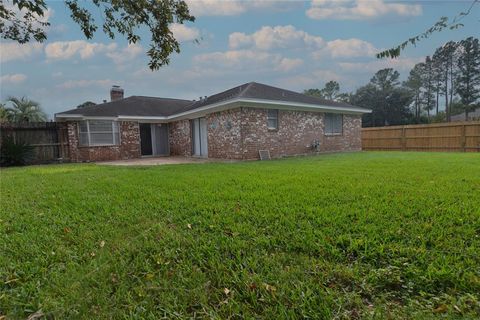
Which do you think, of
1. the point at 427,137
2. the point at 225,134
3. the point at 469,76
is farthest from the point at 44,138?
the point at 469,76

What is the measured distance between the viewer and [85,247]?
3.05 metres

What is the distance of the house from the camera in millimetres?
12344

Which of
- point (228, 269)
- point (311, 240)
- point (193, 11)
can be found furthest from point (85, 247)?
point (193, 11)

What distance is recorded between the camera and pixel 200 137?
1518 cm

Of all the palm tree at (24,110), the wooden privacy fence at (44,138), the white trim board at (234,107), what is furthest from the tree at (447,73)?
the palm tree at (24,110)

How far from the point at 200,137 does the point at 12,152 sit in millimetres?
8332

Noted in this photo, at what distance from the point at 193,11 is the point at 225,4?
11.2 ft

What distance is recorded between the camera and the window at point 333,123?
609 inches

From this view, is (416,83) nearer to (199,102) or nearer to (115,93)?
(199,102)

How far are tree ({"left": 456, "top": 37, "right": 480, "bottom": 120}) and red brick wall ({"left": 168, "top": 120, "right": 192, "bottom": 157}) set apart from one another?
32.7 meters

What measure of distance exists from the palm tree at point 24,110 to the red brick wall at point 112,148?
1152 cm

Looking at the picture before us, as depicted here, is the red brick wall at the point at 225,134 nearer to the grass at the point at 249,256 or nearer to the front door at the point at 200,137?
the front door at the point at 200,137

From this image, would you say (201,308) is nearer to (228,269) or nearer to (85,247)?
(228,269)

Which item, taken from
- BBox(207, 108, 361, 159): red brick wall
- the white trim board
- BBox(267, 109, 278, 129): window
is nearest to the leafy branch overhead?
the white trim board
